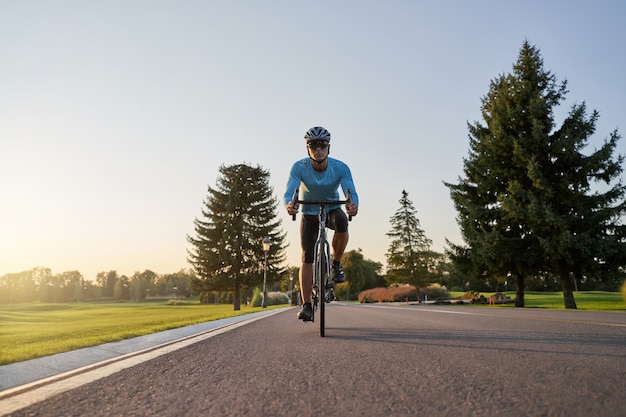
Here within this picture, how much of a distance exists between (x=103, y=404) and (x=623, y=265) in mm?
23765

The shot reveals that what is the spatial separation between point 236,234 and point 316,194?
37.0 metres

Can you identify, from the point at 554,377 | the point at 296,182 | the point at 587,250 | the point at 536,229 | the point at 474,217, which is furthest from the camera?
the point at 474,217

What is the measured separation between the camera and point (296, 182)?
5.83 m

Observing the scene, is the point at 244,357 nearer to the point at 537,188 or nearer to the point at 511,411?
the point at 511,411

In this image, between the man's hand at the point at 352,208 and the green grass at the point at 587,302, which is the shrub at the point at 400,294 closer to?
the green grass at the point at 587,302

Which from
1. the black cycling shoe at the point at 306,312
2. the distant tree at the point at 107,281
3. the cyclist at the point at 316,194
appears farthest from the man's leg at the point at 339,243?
the distant tree at the point at 107,281

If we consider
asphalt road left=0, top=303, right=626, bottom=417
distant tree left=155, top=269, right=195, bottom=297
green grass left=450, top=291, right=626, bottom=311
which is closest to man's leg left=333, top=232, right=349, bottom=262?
asphalt road left=0, top=303, right=626, bottom=417

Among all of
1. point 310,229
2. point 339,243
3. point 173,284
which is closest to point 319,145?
point 310,229

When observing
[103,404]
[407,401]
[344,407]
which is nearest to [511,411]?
[407,401]

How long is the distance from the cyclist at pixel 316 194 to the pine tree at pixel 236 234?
3444 centimetres

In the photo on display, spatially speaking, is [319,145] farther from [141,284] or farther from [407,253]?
[141,284]

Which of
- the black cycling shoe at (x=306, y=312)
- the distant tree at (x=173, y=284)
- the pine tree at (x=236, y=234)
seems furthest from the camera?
the distant tree at (x=173, y=284)

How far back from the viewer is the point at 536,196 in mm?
21547

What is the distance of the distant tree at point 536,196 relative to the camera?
20.2 m
